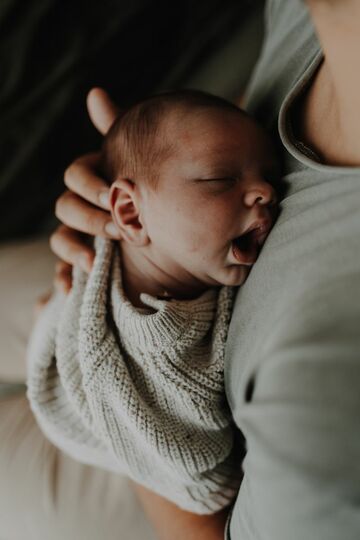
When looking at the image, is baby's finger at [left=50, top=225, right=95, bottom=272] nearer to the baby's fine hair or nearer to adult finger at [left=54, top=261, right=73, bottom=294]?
adult finger at [left=54, top=261, right=73, bottom=294]

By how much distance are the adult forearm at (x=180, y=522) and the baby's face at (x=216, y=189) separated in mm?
Result: 328

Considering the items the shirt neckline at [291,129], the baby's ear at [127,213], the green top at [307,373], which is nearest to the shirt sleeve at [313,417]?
the green top at [307,373]

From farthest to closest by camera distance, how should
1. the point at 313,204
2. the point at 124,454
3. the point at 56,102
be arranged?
the point at 56,102 → the point at 124,454 → the point at 313,204

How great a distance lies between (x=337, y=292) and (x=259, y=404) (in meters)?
0.12

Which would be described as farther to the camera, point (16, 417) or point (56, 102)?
point (56, 102)

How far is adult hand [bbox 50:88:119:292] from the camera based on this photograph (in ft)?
2.49

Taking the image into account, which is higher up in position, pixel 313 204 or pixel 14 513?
pixel 313 204

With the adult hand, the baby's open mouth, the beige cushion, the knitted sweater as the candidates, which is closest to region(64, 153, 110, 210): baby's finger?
the adult hand

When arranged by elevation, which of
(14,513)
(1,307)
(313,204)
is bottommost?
(14,513)

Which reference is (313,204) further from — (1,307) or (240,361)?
(1,307)

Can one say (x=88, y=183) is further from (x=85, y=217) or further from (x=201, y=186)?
(x=201, y=186)

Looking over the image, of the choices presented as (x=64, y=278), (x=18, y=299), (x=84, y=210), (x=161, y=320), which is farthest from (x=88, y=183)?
(x=18, y=299)

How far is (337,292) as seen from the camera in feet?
1.41

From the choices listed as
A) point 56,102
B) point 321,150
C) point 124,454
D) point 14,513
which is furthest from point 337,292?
point 56,102
